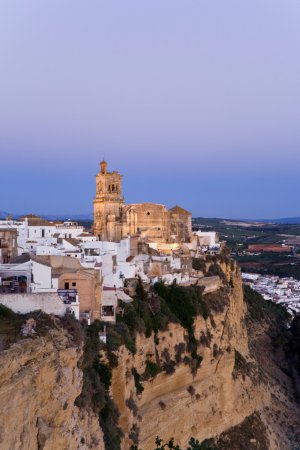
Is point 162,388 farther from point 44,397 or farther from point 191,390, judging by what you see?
point 44,397

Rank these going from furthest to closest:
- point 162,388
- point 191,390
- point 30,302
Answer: point 191,390 → point 162,388 → point 30,302

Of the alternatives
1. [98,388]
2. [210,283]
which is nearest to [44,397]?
[98,388]

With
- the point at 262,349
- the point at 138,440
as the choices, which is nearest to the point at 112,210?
the point at 262,349

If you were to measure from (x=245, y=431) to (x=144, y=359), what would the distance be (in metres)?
8.40

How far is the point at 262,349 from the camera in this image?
114 ft

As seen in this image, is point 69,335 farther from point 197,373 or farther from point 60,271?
point 197,373

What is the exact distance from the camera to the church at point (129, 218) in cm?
3516

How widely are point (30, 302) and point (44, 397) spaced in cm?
315

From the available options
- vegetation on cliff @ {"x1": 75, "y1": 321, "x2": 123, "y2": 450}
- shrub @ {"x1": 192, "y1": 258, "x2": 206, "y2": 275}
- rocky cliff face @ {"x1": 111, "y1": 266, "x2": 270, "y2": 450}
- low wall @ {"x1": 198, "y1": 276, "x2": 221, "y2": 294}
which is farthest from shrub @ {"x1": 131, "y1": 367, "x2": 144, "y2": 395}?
shrub @ {"x1": 192, "y1": 258, "x2": 206, "y2": 275}

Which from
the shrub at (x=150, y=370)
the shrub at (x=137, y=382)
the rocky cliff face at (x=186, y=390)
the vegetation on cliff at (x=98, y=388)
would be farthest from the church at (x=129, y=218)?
the vegetation on cliff at (x=98, y=388)

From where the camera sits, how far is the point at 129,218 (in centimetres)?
3541

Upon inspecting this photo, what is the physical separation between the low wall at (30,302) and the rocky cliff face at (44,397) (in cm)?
118

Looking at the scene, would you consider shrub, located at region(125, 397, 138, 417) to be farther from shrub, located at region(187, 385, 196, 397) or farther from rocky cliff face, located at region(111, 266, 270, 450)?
shrub, located at region(187, 385, 196, 397)

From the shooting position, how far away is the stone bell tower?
3600cm
